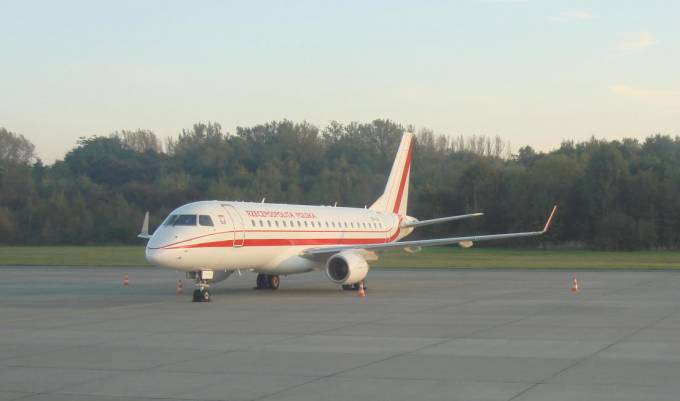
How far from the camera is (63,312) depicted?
23.5 m

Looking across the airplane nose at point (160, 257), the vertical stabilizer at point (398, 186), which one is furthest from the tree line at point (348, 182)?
the airplane nose at point (160, 257)

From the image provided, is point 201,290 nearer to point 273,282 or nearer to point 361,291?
point 361,291

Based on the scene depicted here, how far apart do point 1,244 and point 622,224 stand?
56105 mm

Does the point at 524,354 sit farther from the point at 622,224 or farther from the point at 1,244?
the point at 1,244

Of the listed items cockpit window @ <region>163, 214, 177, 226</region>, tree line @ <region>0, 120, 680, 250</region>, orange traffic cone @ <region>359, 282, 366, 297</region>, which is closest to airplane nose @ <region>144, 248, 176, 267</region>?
cockpit window @ <region>163, 214, 177, 226</region>

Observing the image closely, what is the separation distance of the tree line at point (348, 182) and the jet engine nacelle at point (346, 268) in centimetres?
5047

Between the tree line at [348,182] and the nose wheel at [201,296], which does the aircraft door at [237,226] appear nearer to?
the nose wheel at [201,296]

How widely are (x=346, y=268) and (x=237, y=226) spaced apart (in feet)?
12.3

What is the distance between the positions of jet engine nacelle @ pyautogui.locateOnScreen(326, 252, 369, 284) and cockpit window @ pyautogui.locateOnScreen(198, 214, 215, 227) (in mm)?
4550

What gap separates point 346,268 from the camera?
1146 inches

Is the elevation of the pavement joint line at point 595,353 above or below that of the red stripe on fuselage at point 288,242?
below

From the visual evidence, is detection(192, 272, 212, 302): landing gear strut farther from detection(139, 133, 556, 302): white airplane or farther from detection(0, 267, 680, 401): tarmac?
detection(0, 267, 680, 401): tarmac

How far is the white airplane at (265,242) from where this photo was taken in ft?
84.6

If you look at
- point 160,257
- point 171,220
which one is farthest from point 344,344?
point 171,220
